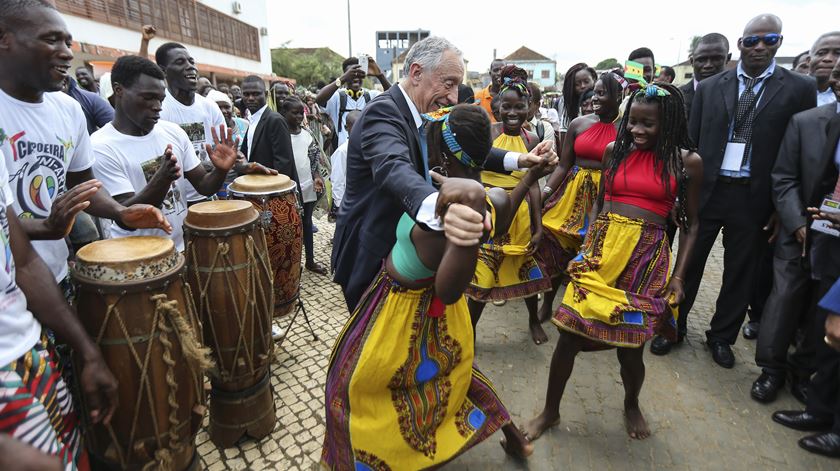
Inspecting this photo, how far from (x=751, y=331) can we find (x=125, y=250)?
197 inches

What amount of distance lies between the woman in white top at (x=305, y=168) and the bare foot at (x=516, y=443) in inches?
137

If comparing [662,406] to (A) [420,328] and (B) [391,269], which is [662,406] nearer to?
(A) [420,328]

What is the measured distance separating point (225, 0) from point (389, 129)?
97.7 feet

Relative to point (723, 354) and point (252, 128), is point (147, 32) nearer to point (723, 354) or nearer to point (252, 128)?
point (252, 128)

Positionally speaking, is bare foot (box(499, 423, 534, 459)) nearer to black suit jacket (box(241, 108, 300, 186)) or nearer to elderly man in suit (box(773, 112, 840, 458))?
elderly man in suit (box(773, 112, 840, 458))

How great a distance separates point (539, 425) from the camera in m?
2.95

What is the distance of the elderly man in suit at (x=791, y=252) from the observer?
124 inches

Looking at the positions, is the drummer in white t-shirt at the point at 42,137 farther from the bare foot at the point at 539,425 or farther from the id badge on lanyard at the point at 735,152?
the id badge on lanyard at the point at 735,152

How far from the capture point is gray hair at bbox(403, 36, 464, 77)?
2225mm

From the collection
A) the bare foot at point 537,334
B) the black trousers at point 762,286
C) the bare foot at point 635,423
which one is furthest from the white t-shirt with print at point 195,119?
the black trousers at point 762,286

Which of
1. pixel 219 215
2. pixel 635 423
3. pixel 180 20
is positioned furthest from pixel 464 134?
pixel 180 20

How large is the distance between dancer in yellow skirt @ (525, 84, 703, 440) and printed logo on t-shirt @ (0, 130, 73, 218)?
2.77 metres

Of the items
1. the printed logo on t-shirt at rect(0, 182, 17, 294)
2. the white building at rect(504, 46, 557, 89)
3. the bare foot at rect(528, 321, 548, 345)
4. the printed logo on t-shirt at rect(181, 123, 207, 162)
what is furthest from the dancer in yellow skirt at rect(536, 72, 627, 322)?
the white building at rect(504, 46, 557, 89)

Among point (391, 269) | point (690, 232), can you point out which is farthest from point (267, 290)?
point (690, 232)
